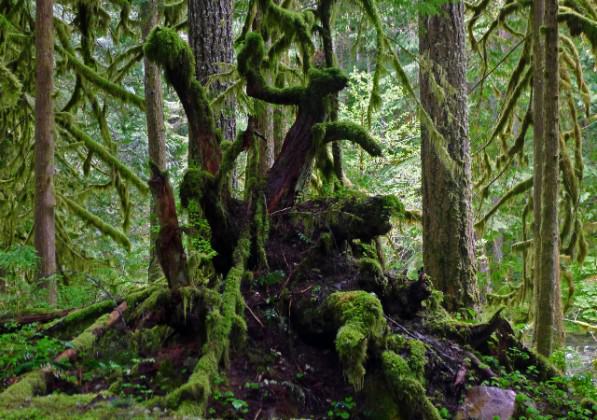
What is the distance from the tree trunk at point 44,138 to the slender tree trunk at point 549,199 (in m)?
5.71

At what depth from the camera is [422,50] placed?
6.97 m

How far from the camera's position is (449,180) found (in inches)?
263

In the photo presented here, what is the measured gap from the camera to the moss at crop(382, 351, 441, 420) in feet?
11.0

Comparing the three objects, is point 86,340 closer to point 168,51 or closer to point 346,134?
Answer: point 168,51

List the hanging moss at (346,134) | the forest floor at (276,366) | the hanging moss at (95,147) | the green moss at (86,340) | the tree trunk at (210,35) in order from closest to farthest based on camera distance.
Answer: the forest floor at (276,366)
the green moss at (86,340)
the hanging moss at (346,134)
the tree trunk at (210,35)
the hanging moss at (95,147)

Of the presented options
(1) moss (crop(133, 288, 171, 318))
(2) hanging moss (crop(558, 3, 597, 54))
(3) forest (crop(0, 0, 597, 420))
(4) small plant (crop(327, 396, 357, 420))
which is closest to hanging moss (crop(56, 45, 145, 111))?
(3) forest (crop(0, 0, 597, 420))

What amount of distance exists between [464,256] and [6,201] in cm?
717

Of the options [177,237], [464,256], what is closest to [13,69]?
[177,237]

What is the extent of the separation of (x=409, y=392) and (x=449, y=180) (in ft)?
12.4

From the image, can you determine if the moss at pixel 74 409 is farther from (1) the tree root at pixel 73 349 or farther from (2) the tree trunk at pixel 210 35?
(2) the tree trunk at pixel 210 35

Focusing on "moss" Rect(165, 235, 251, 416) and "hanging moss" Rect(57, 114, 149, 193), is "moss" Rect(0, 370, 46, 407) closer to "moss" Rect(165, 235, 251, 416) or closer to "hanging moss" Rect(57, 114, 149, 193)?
"moss" Rect(165, 235, 251, 416)

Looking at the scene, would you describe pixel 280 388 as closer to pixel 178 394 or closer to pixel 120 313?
pixel 178 394

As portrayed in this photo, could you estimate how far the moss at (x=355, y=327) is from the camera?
341 centimetres

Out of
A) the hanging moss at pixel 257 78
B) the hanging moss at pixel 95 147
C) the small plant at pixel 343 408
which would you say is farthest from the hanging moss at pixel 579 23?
the hanging moss at pixel 95 147
